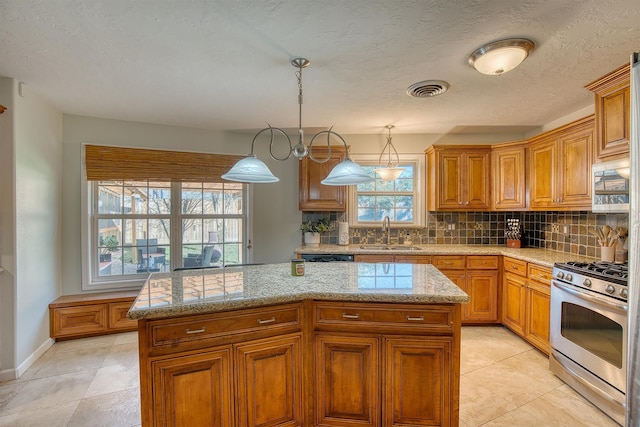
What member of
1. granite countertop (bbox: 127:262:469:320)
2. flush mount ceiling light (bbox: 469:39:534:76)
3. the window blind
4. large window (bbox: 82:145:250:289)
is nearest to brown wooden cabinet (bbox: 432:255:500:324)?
granite countertop (bbox: 127:262:469:320)

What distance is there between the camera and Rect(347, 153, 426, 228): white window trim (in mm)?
4152

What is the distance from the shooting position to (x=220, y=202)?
402 cm

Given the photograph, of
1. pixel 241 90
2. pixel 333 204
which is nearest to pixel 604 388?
pixel 333 204

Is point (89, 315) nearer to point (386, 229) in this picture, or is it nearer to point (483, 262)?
point (386, 229)

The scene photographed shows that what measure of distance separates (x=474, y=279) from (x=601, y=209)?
1.46m

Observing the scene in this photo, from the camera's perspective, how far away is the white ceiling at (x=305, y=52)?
162 cm

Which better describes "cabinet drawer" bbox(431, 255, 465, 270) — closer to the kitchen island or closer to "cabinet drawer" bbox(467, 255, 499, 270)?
"cabinet drawer" bbox(467, 255, 499, 270)

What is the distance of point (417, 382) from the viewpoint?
1.68 metres

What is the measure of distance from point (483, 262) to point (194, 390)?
322 cm

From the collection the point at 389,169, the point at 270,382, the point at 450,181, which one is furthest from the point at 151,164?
the point at 450,181

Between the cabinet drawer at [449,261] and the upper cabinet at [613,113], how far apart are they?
1604 millimetres

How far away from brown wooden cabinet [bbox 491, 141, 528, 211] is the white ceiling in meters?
0.47

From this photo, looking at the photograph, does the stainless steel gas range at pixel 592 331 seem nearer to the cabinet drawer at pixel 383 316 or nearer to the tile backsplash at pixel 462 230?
the cabinet drawer at pixel 383 316

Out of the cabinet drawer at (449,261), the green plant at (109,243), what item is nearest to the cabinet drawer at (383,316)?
the cabinet drawer at (449,261)
